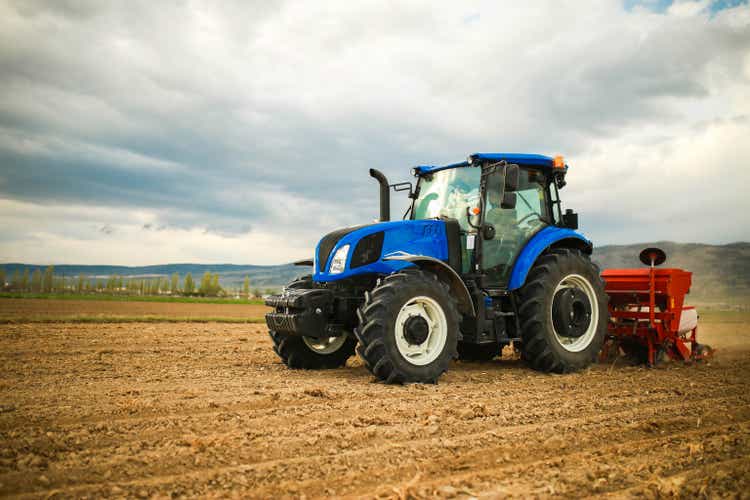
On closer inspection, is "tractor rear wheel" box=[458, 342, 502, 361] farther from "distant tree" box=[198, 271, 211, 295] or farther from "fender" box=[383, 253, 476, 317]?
"distant tree" box=[198, 271, 211, 295]

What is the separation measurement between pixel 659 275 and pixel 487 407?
14.8ft

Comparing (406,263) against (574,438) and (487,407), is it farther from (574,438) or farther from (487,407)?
(574,438)

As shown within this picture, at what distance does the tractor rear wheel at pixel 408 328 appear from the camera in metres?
5.98

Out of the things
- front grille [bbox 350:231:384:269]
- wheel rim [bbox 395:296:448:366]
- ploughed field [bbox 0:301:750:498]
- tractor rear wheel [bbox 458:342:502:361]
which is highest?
front grille [bbox 350:231:384:269]

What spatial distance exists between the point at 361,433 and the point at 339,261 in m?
2.87

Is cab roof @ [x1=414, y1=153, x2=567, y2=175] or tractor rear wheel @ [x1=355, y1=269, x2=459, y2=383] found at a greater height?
cab roof @ [x1=414, y1=153, x2=567, y2=175]

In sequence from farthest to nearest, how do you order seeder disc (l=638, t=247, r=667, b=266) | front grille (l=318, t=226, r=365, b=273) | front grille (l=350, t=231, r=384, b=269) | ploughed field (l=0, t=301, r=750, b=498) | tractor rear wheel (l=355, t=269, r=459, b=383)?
1. seeder disc (l=638, t=247, r=667, b=266)
2. front grille (l=318, t=226, r=365, b=273)
3. front grille (l=350, t=231, r=384, b=269)
4. tractor rear wheel (l=355, t=269, r=459, b=383)
5. ploughed field (l=0, t=301, r=750, b=498)

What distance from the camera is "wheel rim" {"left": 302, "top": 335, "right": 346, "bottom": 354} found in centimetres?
756

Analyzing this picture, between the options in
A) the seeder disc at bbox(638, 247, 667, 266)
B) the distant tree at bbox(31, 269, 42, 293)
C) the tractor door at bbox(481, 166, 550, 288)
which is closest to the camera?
the tractor door at bbox(481, 166, 550, 288)

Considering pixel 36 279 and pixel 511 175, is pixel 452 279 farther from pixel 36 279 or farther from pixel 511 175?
pixel 36 279

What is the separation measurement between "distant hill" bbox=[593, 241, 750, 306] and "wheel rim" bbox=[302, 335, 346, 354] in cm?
10513

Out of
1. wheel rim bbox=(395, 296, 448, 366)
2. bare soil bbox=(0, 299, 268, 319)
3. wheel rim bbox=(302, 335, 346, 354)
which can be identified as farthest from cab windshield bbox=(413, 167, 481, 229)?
bare soil bbox=(0, 299, 268, 319)

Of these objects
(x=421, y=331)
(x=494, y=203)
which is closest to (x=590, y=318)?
(x=494, y=203)

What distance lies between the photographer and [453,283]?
6.91 m
